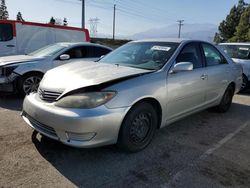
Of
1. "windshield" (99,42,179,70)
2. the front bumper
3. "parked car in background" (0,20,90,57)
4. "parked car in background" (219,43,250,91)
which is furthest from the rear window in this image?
"parked car in background" (219,43,250,91)

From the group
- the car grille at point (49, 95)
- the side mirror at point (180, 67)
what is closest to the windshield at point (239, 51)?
the side mirror at point (180, 67)

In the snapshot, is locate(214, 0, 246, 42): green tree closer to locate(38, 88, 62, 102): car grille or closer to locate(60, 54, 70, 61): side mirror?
locate(60, 54, 70, 61): side mirror

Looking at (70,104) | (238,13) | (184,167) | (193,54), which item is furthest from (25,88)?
(238,13)

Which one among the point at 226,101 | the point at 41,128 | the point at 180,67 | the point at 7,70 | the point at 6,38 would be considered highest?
the point at 6,38

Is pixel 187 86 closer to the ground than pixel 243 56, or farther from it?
closer to the ground

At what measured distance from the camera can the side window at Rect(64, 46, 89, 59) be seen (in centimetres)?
671

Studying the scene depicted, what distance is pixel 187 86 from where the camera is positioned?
3855 millimetres

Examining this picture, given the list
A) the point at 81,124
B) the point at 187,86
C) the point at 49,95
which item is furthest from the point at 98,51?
the point at 81,124

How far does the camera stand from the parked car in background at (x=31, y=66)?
18.7 feet

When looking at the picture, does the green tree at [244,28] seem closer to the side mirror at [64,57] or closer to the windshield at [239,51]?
the windshield at [239,51]

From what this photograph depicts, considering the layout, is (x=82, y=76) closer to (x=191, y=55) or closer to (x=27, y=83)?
(x=191, y=55)

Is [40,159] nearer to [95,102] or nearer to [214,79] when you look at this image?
[95,102]

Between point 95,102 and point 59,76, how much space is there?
873 mm

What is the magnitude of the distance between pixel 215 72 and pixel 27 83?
435 cm
